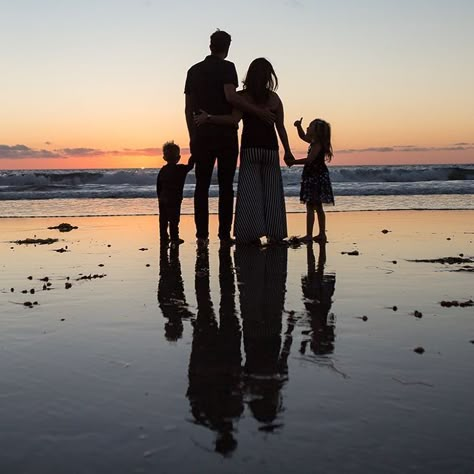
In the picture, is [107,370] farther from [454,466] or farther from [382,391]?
[454,466]

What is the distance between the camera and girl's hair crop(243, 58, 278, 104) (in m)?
7.97

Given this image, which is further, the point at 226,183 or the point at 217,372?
the point at 226,183

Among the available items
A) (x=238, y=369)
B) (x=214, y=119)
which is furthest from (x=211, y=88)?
(x=238, y=369)

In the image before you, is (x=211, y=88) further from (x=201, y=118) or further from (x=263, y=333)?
(x=263, y=333)

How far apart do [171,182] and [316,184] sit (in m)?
1.96

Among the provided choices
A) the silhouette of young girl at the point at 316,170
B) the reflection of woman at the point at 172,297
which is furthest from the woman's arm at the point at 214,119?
the reflection of woman at the point at 172,297

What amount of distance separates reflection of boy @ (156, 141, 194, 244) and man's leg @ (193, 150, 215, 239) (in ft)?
2.73

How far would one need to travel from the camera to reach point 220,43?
7922 mm

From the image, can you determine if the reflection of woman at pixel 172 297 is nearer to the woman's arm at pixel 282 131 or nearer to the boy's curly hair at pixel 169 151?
the woman's arm at pixel 282 131

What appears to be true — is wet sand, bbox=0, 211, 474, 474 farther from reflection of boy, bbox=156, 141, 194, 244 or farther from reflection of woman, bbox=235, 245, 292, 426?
reflection of boy, bbox=156, 141, 194, 244

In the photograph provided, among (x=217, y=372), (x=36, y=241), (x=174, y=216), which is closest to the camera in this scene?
(x=217, y=372)

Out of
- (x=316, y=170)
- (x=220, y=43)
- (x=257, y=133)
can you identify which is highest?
(x=220, y=43)

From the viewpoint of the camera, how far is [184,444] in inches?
83.2

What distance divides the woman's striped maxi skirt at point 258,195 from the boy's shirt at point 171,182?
Result: 1.47 m
